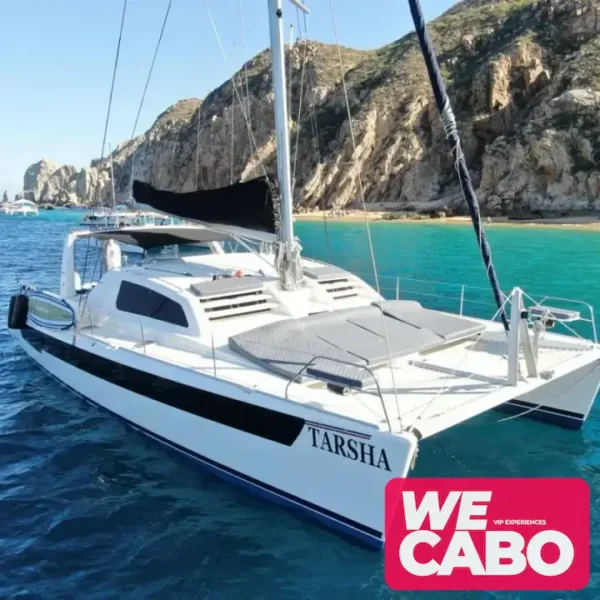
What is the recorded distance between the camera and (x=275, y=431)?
20.9 ft

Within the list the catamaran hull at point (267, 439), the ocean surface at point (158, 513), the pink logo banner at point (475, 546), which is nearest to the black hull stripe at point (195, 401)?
the catamaran hull at point (267, 439)

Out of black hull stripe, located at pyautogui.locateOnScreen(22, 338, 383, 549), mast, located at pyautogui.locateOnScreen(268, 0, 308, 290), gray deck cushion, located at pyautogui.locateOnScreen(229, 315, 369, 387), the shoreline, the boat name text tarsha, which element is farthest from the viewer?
the shoreline

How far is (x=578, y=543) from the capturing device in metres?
5.96

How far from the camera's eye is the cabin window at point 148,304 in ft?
28.6

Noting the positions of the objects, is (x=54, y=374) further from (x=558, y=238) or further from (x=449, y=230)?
(x=449, y=230)

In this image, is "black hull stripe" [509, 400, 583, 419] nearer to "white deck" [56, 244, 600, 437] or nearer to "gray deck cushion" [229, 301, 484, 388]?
"white deck" [56, 244, 600, 437]

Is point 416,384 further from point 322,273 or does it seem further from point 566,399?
point 322,273

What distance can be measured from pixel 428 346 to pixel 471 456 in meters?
1.68

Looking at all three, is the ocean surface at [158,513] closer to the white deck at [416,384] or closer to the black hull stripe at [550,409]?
the black hull stripe at [550,409]

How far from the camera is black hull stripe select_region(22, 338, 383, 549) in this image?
589 centimetres

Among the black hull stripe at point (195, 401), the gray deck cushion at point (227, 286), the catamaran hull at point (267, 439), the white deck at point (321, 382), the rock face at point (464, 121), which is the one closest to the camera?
the catamaran hull at point (267, 439)

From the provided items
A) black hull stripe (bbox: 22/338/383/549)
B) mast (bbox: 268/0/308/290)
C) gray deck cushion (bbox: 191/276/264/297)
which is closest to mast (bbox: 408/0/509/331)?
mast (bbox: 268/0/308/290)

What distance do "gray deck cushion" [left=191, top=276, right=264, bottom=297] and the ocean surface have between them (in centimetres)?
238

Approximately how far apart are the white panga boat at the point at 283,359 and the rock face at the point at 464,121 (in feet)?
108
